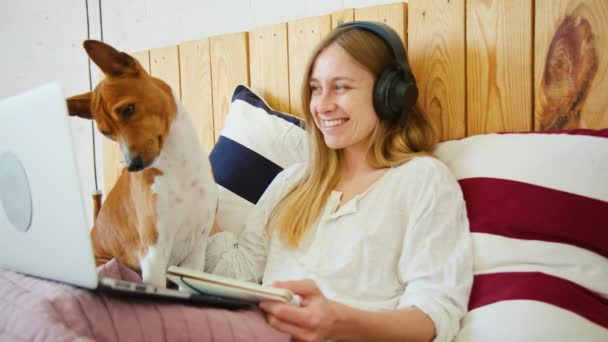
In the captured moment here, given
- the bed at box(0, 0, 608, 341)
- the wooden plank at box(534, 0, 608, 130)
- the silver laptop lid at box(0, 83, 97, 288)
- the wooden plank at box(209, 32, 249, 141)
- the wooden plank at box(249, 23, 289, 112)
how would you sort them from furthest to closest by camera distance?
the wooden plank at box(209, 32, 249, 141), the wooden plank at box(249, 23, 289, 112), the wooden plank at box(534, 0, 608, 130), the bed at box(0, 0, 608, 341), the silver laptop lid at box(0, 83, 97, 288)

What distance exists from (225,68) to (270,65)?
0.22 m

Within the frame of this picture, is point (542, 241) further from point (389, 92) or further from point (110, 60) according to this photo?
point (110, 60)

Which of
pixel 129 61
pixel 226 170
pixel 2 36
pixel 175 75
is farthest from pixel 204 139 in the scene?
pixel 2 36

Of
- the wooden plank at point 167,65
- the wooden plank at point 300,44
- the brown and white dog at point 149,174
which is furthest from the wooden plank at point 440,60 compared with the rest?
the wooden plank at point 167,65

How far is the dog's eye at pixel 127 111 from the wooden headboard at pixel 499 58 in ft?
2.28

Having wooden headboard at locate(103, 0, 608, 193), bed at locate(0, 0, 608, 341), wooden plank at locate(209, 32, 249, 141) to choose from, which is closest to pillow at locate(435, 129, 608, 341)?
bed at locate(0, 0, 608, 341)

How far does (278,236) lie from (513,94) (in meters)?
0.61

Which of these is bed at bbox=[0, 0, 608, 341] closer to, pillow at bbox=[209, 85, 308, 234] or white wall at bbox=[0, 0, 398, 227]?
pillow at bbox=[209, 85, 308, 234]

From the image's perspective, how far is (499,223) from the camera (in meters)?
0.92

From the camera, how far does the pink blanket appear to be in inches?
26.8

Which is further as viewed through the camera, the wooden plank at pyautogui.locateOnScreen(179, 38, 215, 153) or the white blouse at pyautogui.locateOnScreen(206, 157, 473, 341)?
the wooden plank at pyautogui.locateOnScreen(179, 38, 215, 153)

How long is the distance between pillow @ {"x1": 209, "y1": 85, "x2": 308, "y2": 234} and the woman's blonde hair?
0.17m

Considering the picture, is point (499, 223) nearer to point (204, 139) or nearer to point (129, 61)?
point (129, 61)

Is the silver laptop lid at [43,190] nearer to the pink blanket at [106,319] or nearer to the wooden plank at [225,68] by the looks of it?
the pink blanket at [106,319]
